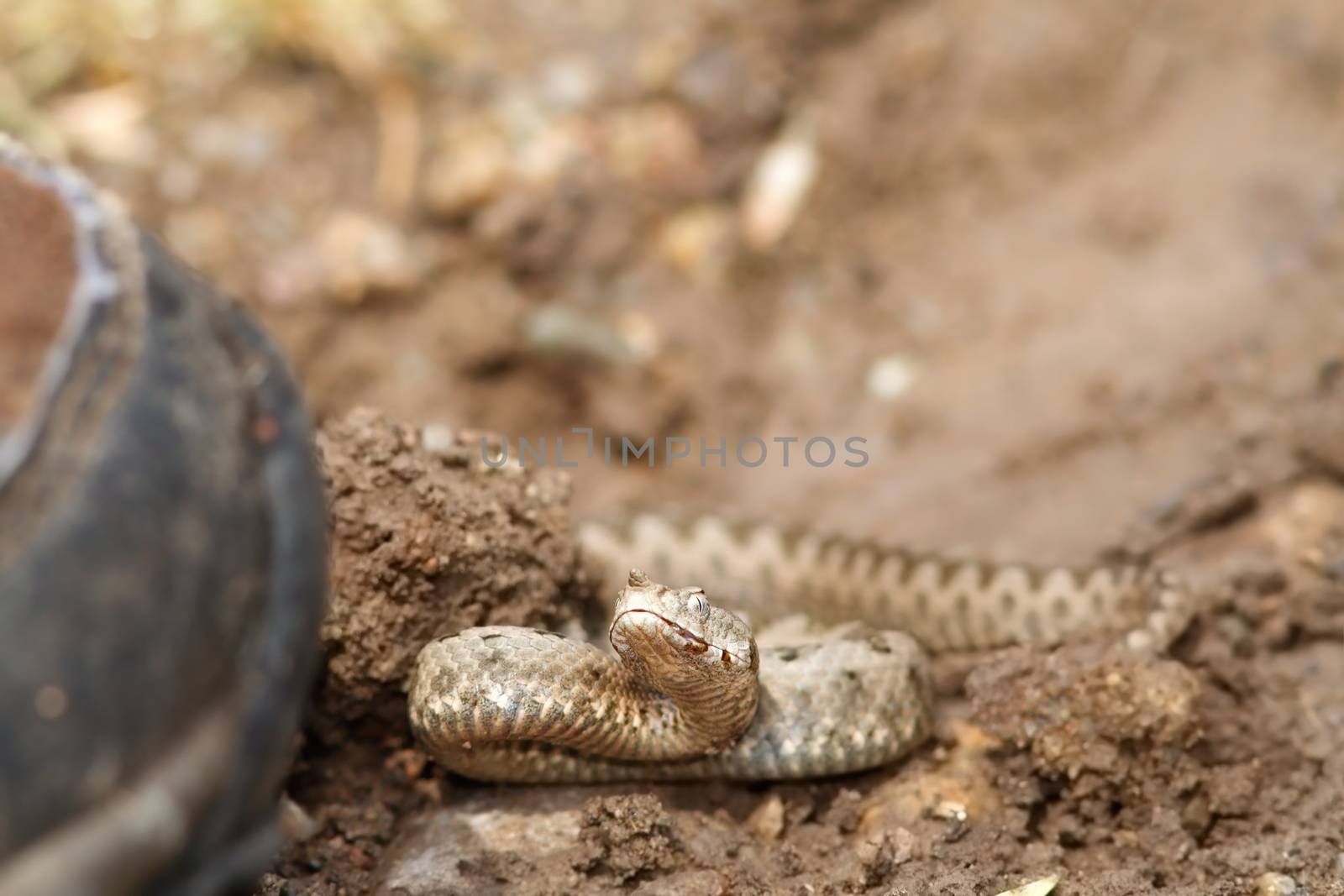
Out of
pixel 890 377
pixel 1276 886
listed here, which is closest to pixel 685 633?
pixel 1276 886

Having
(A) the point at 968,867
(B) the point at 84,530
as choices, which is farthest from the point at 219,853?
(A) the point at 968,867

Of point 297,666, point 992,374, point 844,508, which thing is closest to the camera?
point 297,666

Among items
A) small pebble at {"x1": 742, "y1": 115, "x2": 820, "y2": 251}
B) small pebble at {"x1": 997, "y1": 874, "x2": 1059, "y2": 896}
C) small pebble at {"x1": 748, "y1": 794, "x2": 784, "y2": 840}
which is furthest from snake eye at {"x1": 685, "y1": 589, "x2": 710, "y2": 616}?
small pebble at {"x1": 742, "y1": 115, "x2": 820, "y2": 251}

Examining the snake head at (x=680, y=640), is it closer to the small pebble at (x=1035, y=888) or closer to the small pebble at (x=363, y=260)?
the small pebble at (x=1035, y=888)

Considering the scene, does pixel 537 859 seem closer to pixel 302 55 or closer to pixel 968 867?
pixel 968 867

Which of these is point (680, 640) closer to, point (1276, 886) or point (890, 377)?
point (1276, 886)

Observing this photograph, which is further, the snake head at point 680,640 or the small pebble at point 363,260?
the small pebble at point 363,260

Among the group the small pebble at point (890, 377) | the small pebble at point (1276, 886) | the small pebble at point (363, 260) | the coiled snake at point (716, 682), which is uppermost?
the small pebble at point (363, 260)

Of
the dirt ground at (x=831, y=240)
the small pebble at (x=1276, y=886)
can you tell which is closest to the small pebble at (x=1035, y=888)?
the small pebble at (x=1276, y=886)
